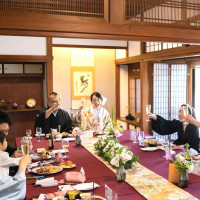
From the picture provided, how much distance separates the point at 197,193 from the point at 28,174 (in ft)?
4.75

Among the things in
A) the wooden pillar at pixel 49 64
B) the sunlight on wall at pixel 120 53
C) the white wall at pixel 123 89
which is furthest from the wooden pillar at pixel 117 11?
the white wall at pixel 123 89

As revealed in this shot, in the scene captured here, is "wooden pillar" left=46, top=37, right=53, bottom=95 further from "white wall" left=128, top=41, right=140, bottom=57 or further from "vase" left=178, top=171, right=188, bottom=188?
"vase" left=178, top=171, right=188, bottom=188

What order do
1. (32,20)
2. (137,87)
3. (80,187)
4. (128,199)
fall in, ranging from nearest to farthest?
1. (128,199)
2. (80,187)
3. (32,20)
4. (137,87)

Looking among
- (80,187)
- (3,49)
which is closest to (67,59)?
(3,49)

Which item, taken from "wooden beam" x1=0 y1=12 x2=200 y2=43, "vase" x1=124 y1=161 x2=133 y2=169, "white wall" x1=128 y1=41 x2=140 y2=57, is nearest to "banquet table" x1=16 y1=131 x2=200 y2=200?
"vase" x1=124 y1=161 x2=133 y2=169

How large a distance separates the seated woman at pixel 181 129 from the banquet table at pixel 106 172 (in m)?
0.69

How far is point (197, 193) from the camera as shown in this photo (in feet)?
6.43

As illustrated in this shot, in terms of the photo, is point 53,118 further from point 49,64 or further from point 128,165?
point 128,165

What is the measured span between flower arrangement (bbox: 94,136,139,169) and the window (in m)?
3.86

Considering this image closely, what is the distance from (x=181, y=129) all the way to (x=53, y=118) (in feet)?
7.16

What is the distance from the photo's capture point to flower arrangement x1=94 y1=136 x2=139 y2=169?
7.50ft

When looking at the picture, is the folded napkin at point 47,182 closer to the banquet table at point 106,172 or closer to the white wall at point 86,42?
the banquet table at point 106,172

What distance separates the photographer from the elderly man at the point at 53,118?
14.7 feet

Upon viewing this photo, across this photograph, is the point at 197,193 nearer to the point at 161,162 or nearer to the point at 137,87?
the point at 161,162
